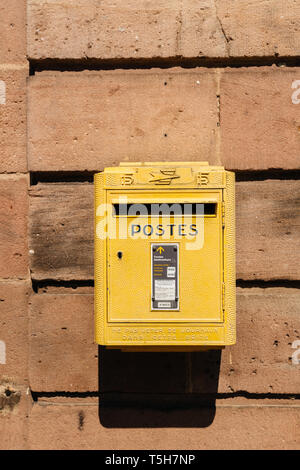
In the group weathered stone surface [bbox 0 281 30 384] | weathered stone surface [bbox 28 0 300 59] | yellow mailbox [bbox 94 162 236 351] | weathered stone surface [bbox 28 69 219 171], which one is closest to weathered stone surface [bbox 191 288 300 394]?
yellow mailbox [bbox 94 162 236 351]

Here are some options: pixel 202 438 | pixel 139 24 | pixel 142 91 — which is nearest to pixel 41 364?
pixel 202 438

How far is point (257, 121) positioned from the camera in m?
2.57

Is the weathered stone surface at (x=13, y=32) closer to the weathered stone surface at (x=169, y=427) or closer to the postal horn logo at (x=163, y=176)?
the postal horn logo at (x=163, y=176)

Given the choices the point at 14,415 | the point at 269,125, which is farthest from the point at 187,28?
the point at 14,415

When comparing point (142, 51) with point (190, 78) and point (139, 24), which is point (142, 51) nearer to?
point (139, 24)

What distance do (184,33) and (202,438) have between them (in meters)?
2.29

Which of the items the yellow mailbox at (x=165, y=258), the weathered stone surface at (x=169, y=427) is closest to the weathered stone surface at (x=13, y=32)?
the yellow mailbox at (x=165, y=258)

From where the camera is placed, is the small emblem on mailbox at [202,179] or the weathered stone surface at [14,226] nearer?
the small emblem on mailbox at [202,179]

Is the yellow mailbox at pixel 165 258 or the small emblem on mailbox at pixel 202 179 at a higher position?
the small emblem on mailbox at pixel 202 179

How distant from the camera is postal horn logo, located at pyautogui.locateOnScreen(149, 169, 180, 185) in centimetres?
217

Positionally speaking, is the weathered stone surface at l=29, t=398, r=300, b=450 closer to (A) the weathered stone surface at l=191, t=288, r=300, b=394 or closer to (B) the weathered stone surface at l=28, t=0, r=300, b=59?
(A) the weathered stone surface at l=191, t=288, r=300, b=394

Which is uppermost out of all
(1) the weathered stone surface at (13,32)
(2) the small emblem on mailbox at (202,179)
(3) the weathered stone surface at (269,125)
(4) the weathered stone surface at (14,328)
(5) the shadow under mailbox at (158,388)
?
(1) the weathered stone surface at (13,32)

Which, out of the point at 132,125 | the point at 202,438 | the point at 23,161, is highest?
the point at 132,125

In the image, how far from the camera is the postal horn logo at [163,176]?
2.17 metres
